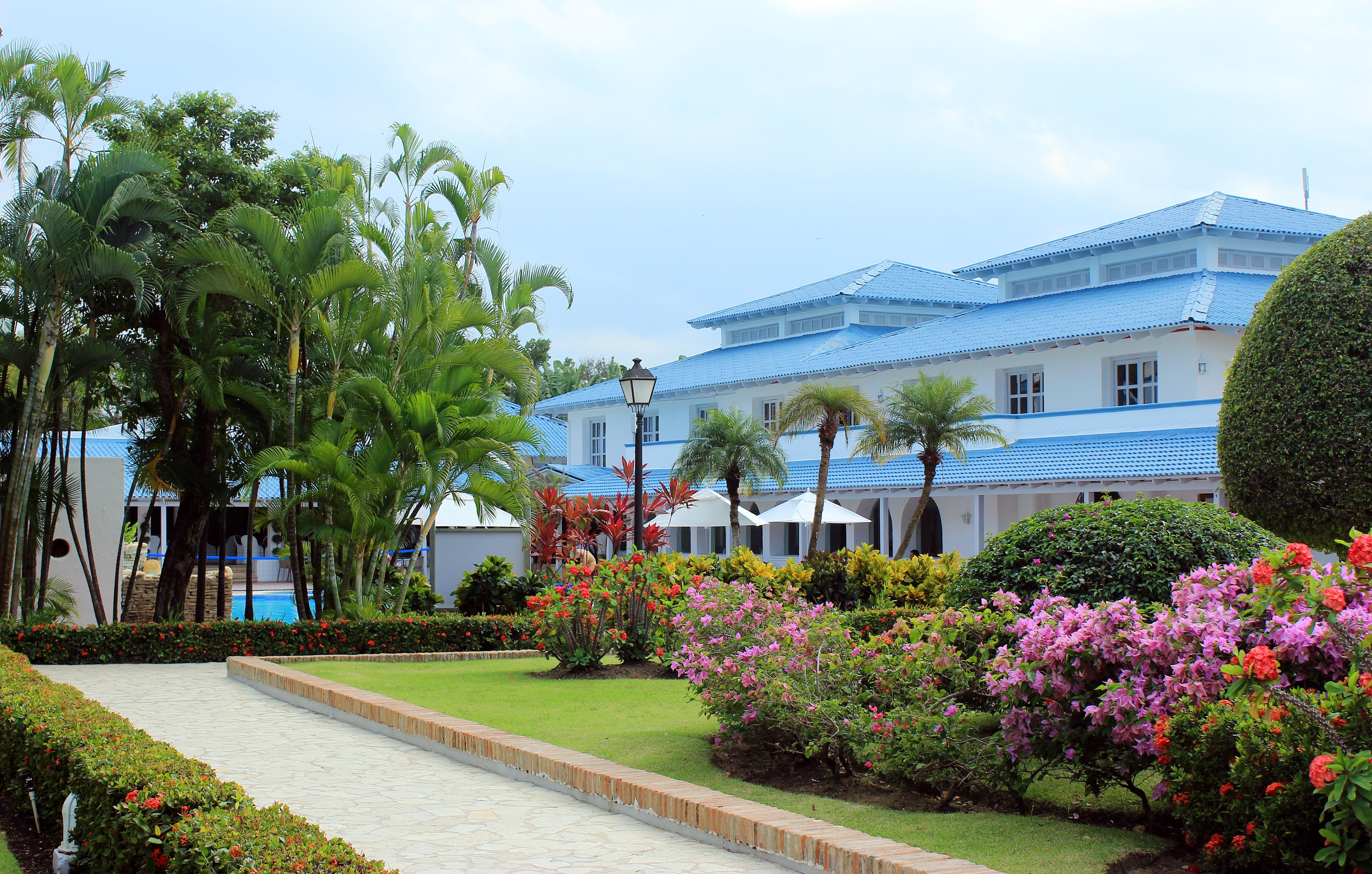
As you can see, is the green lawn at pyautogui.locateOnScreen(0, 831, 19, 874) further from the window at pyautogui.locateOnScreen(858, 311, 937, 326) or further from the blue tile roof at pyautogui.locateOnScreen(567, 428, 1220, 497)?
the window at pyautogui.locateOnScreen(858, 311, 937, 326)

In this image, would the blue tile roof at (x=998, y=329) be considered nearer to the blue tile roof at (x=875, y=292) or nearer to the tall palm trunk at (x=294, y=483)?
the blue tile roof at (x=875, y=292)

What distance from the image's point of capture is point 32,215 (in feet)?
43.0

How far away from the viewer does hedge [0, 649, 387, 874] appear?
3900mm

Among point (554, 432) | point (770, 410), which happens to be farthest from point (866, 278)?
point (554, 432)

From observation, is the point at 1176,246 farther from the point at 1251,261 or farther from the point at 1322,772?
the point at 1322,772

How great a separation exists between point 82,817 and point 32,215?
1015 cm

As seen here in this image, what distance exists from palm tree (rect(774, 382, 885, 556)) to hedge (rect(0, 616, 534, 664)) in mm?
10531

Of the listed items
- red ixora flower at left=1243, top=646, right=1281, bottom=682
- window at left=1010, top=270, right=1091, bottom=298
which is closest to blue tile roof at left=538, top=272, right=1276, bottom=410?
window at left=1010, top=270, right=1091, bottom=298

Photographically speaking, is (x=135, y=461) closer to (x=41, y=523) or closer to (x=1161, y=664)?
(x=41, y=523)

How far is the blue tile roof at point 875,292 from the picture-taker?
1454 inches

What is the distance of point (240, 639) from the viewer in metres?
14.3

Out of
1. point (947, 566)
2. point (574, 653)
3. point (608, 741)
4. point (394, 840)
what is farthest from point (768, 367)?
point (394, 840)

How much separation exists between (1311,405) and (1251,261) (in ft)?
65.3

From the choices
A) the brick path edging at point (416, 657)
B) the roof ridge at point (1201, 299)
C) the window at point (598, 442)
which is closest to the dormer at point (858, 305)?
the window at point (598, 442)
